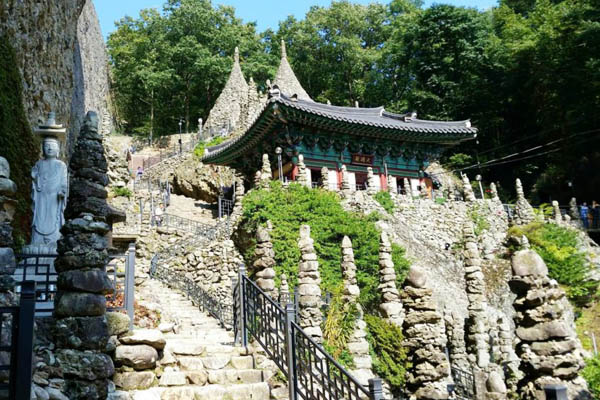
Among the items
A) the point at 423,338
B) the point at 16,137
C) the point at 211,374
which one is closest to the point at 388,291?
the point at 423,338

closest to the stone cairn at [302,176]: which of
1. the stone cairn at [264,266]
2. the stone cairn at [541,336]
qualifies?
the stone cairn at [264,266]

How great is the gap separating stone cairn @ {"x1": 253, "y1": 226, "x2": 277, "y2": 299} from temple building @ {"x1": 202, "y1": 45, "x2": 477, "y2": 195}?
13.2 m

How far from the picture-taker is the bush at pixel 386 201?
71.4ft

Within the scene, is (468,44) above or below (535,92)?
above

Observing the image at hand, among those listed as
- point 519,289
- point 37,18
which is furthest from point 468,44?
point 519,289

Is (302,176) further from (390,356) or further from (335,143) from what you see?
(390,356)

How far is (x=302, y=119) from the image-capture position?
2238 centimetres

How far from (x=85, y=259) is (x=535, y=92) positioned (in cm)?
3741

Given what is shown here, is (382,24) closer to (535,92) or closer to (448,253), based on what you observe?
(535,92)

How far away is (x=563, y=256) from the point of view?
22375 millimetres

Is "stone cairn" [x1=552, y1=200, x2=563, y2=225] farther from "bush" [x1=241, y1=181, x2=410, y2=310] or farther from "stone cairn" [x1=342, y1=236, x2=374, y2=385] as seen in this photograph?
"stone cairn" [x1=342, y1=236, x2=374, y2=385]

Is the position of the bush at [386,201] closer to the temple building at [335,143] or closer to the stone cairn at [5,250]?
the temple building at [335,143]

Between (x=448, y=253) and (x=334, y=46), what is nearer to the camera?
(x=448, y=253)

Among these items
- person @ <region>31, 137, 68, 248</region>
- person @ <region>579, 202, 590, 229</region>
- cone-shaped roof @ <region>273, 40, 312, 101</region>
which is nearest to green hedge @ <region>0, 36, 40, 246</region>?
person @ <region>31, 137, 68, 248</region>
